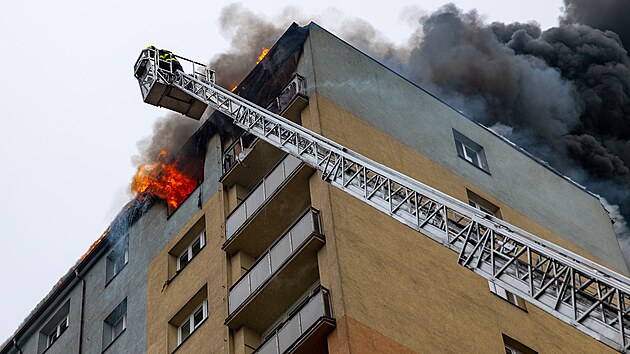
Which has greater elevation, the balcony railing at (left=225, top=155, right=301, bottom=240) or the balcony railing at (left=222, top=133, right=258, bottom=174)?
the balcony railing at (left=222, top=133, right=258, bottom=174)

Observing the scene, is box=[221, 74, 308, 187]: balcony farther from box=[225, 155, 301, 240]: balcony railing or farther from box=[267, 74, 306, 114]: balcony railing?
box=[225, 155, 301, 240]: balcony railing

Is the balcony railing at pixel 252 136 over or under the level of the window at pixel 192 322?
over

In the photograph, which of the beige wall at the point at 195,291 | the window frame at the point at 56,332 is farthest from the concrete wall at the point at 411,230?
the window frame at the point at 56,332

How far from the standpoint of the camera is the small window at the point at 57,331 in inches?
1398

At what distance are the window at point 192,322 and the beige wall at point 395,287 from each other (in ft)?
15.8

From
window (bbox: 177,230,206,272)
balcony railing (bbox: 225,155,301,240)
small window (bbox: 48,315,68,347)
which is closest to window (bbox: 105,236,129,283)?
small window (bbox: 48,315,68,347)

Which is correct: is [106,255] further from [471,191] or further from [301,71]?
[471,191]

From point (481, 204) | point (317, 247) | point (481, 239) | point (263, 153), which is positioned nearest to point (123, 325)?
point (263, 153)

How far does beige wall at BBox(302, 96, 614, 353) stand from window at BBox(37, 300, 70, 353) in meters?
12.3

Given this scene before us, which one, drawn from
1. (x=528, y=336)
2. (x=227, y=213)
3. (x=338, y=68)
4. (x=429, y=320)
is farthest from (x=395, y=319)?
(x=338, y=68)

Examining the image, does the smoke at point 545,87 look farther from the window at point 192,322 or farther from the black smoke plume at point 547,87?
the window at point 192,322

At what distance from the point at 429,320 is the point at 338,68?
8.53 m

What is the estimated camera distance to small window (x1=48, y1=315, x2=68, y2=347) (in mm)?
35500

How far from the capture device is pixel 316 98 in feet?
93.0
